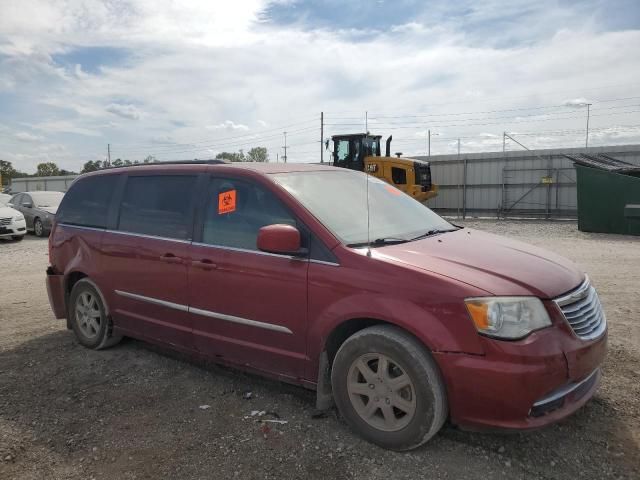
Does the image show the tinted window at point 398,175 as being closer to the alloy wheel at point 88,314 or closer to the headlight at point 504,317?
the alloy wheel at point 88,314

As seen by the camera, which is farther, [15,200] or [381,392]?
[15,200]

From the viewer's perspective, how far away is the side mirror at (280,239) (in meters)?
3.21

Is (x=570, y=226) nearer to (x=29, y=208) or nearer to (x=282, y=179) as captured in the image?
(x=282, y=179)

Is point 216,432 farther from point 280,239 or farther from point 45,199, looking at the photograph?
point 45,199

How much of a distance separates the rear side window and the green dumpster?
13394 millimetres

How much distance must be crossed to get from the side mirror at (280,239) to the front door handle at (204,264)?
653 millimetres

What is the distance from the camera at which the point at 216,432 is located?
3.31 m

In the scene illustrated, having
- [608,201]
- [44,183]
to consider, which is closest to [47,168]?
[44,183]

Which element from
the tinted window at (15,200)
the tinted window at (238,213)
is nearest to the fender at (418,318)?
the tinted window at (238,213)

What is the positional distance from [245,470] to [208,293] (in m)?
1.34

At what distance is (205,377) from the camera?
13.7 feet

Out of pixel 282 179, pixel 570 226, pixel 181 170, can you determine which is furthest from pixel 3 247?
pixel 570 226

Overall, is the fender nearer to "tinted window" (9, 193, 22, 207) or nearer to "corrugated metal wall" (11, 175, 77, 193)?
"tinted window" (9, 193, 22, 207)

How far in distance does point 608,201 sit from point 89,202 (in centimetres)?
1371
